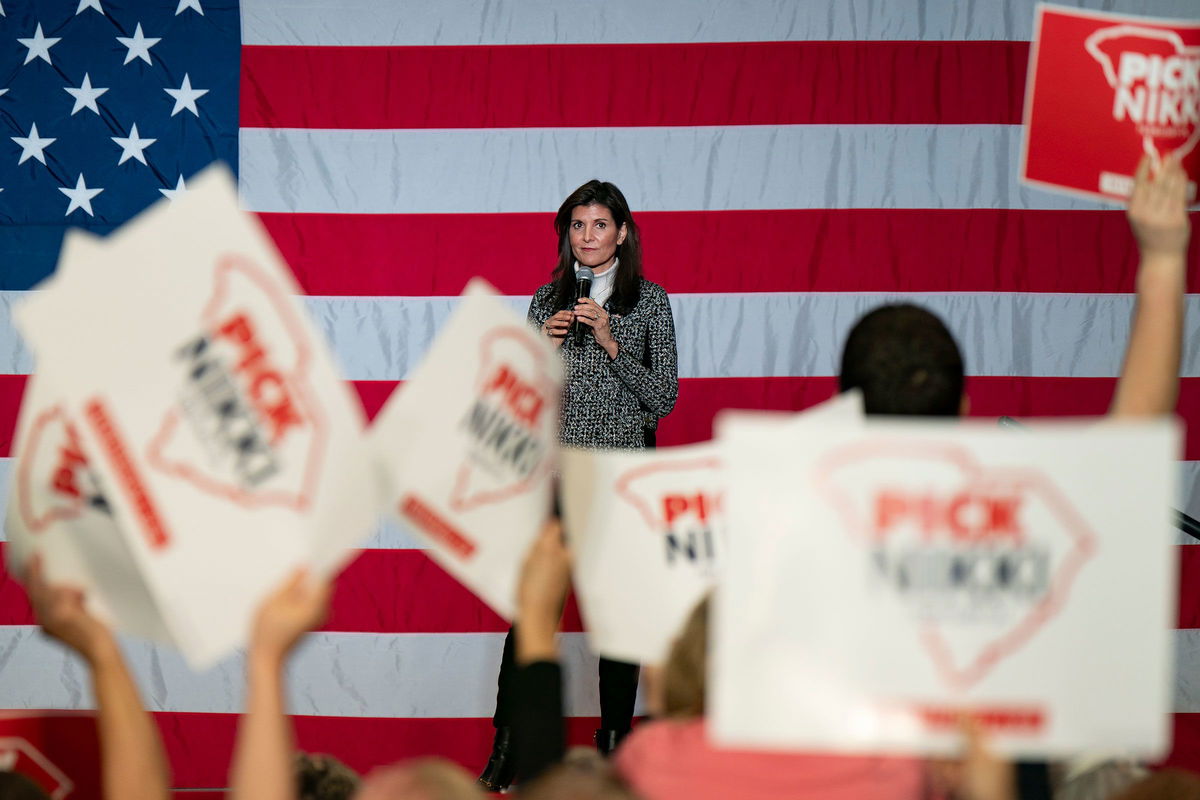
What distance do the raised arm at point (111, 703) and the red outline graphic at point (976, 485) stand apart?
644mm

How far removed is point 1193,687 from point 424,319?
216 centimetres

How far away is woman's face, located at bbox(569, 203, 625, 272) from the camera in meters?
2.58

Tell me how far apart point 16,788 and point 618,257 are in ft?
5.93

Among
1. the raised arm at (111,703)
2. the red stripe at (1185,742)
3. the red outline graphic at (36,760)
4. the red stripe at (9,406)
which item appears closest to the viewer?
the raised arm at (111,703)

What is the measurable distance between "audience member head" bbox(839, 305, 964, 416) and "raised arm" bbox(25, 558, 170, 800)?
716 millimetres

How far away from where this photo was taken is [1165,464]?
34.8 inches

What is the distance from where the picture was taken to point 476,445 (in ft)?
3.87

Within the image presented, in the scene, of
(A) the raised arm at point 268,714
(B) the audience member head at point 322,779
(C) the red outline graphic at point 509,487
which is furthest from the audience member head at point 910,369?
(B) the audience member head at point 322,779

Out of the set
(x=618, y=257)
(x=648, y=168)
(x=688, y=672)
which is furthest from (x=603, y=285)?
(x=688, y=672)

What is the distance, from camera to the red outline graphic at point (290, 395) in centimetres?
100

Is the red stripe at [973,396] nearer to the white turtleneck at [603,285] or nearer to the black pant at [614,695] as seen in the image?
the white turtleneck at [603,285]

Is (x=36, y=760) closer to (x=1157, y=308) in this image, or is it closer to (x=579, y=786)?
(x=579, y=786)

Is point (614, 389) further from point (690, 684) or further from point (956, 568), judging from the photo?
point (956, 568)

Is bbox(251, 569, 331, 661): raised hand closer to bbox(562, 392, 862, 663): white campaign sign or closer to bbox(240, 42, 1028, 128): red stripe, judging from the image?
bbox(562, 392, 862, 663): white campaign sign
